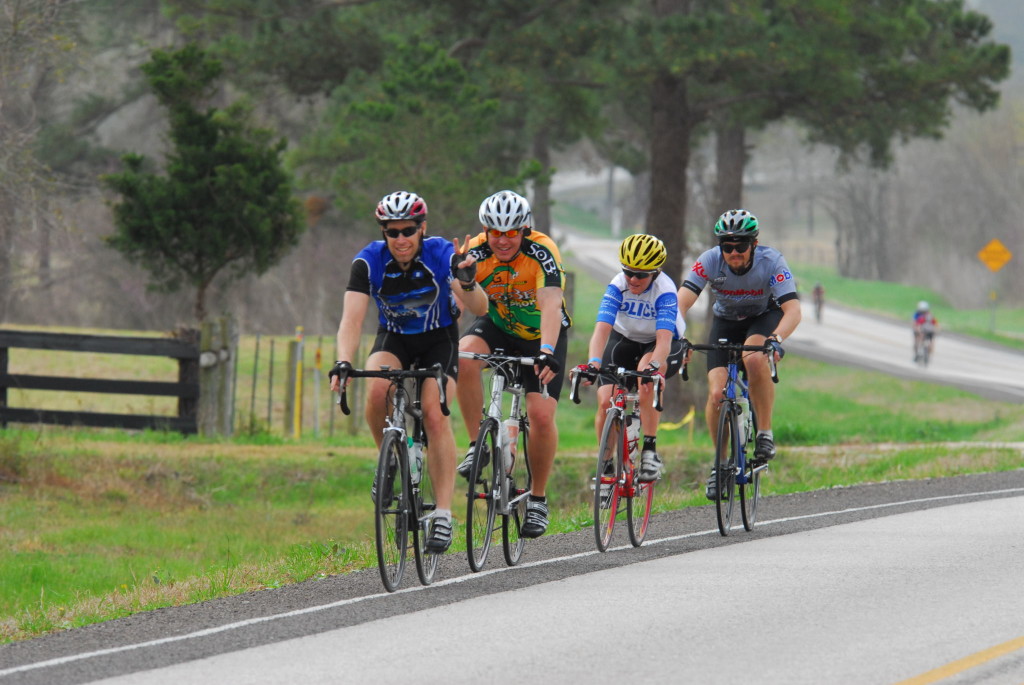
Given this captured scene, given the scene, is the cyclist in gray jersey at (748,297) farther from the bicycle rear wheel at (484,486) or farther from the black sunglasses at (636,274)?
the bicycle rear wheel at (484,486)

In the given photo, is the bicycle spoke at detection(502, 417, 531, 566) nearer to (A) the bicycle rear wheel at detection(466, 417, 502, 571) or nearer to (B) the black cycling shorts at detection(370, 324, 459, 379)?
(A) the bicycle rear wheel at detection(466, 417, 502, 571)

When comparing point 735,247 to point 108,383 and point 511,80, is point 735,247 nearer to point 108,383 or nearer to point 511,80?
point 108,383

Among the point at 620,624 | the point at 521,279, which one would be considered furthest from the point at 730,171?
the point at 620,624

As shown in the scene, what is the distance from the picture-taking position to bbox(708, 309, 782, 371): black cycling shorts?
38.1 ft

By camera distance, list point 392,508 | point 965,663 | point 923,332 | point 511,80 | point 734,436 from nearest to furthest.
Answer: point 965,663, point 392,508, point 734,436, point 511,80, point 923,332

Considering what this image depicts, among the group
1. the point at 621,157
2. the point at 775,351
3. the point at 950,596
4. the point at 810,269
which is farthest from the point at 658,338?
the point at 810,269

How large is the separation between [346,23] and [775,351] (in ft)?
65.7

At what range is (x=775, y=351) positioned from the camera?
11.3 metres

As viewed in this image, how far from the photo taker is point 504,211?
31.0ft

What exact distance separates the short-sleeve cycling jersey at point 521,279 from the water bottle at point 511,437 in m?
0.72

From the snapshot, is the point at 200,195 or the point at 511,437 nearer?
the point at 511,437

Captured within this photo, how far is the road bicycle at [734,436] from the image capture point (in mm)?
11180

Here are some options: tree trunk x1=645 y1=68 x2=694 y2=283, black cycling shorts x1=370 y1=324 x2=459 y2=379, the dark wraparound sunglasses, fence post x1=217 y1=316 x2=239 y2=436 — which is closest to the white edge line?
black cycling shorts x1=370 y1=324 x2=459 y2=379

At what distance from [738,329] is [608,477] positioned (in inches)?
98.1
